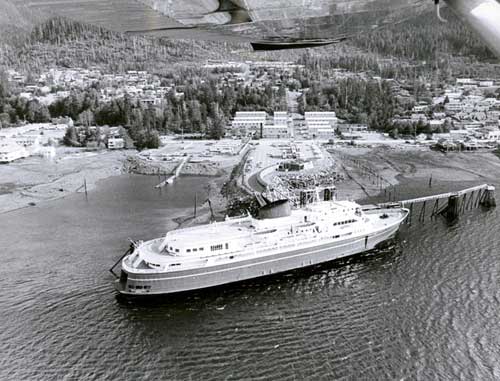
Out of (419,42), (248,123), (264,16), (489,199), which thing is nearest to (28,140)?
(248,123)

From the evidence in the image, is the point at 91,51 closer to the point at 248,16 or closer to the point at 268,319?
A: the point at 268,319

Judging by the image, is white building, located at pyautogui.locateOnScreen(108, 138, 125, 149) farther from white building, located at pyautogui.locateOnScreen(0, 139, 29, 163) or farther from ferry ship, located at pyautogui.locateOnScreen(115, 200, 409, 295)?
ferry ship, located at pyautogui.locateOnScreen(115, 200, 409, 295)

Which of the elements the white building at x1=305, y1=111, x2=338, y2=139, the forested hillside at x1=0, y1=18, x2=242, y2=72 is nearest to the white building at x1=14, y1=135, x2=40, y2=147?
the white building at x1=305, y1=111, x2=338, y2=139

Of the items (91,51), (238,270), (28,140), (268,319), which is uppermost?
(91,51)

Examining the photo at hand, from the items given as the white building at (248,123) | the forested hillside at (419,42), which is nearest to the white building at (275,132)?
the white building at (248,123)

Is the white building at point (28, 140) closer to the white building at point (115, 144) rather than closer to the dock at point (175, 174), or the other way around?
the white building at point (115, 144)
